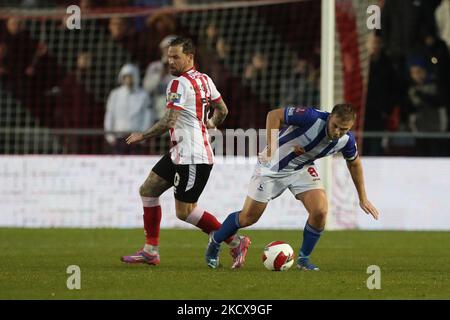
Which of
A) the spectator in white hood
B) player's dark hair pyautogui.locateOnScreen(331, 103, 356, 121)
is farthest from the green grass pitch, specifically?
the spectator in white hood

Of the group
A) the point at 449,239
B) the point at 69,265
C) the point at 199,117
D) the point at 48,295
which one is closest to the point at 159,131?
the point at 199,117

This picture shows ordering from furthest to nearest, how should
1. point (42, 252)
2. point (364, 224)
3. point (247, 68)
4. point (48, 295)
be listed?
→ 1. point (247, 68)
2. point (364, 224)
3. point (42, 252)
4. point (48, 295)

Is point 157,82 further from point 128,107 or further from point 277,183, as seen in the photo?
point 277,183

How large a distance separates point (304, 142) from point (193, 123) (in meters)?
1.14

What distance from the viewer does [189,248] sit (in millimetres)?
13883

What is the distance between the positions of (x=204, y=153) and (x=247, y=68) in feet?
26.9

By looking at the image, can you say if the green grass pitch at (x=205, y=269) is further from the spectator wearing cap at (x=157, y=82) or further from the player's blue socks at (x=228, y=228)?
the spectator wearing cap at (x=157, y=82)

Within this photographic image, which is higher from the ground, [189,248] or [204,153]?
[204,153]

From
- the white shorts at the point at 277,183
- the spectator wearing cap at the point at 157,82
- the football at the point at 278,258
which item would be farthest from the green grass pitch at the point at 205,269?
the spectator wearing cap at the point at 157,82

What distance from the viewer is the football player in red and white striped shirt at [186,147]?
36.0ft

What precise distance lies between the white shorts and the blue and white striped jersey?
64mm

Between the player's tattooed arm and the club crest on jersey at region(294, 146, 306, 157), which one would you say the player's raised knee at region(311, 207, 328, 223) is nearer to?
the club crest on jersey at region(294, 146, 306, 157)

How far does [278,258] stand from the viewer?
423 inches

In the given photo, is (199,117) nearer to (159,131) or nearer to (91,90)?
(159,131)
